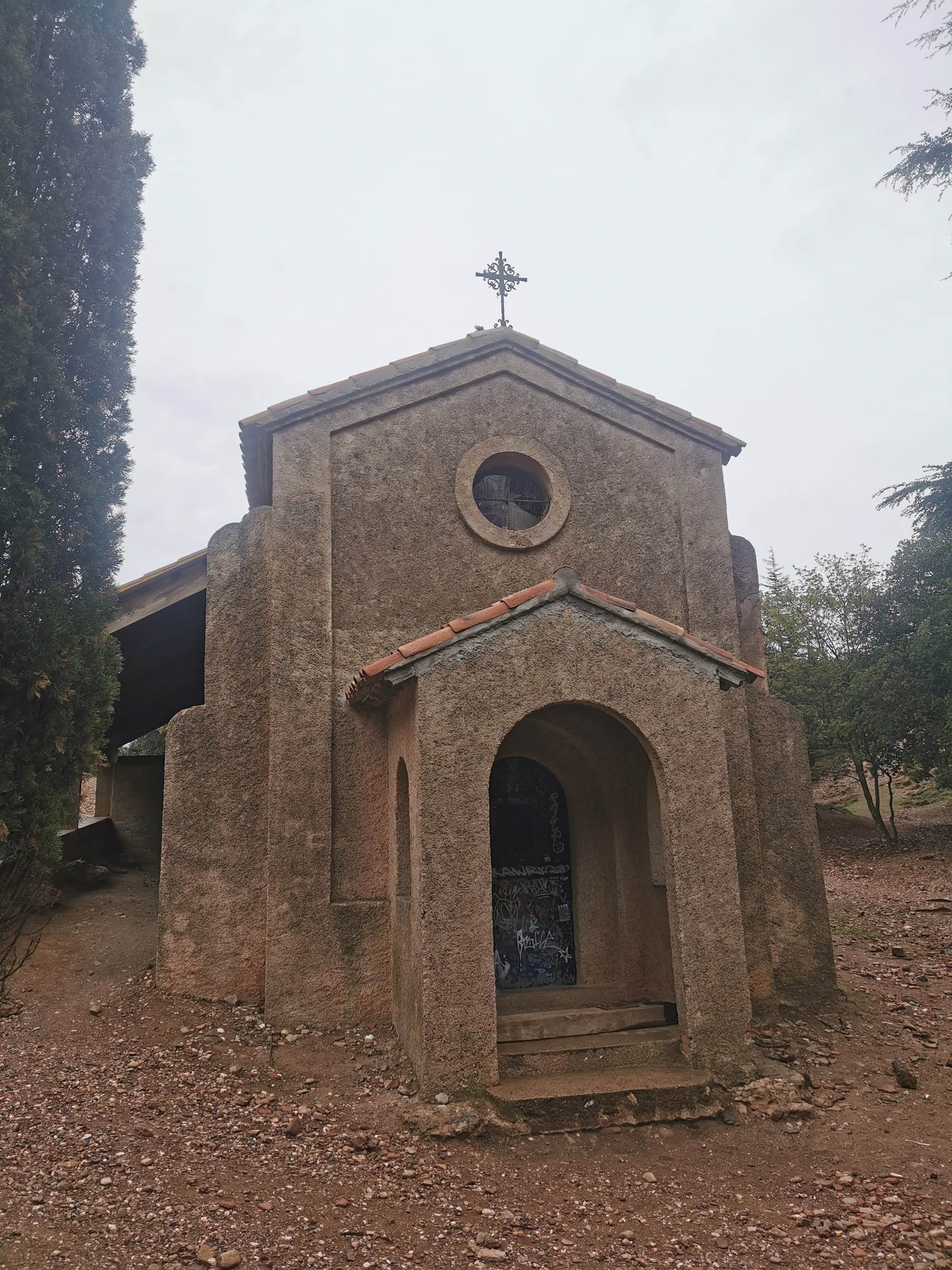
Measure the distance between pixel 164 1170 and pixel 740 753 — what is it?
19.3ft

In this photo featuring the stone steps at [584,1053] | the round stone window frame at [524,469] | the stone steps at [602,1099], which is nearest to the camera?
the stone steps at [602,1099]

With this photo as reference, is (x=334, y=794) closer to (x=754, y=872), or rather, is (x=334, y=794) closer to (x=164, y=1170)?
(x=164, y=1170)

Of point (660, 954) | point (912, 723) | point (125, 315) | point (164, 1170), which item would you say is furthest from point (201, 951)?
point (912, 723)

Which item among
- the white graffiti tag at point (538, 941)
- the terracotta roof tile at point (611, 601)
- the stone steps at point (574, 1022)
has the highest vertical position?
the terracotta roof tile at point (611, 601)

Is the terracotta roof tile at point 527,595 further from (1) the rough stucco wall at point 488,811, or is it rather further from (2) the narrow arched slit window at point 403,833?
(2) the narrow arched slit window at point 403,833

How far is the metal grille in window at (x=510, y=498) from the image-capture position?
28.6 feet

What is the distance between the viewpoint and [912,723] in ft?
55.6

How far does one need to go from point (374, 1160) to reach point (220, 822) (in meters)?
3.13

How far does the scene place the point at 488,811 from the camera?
20.0ft

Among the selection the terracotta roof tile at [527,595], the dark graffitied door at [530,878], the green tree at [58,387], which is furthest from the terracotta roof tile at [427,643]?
the green tree at [58,387]

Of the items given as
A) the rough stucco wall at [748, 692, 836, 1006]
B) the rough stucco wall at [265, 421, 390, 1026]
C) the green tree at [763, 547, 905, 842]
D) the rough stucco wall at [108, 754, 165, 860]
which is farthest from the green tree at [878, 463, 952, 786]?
the rough stucco wall at [108, 754, 165, 860]

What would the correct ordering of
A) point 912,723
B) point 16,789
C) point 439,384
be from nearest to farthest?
point 16,789 → point 439,384 → point 912,723

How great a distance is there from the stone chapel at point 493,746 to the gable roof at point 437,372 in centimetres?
3

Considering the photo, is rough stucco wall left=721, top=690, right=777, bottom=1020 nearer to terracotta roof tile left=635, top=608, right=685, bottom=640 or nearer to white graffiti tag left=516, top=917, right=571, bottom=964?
terracotta roof tile left=635, top=608, right=685, bottom=640
